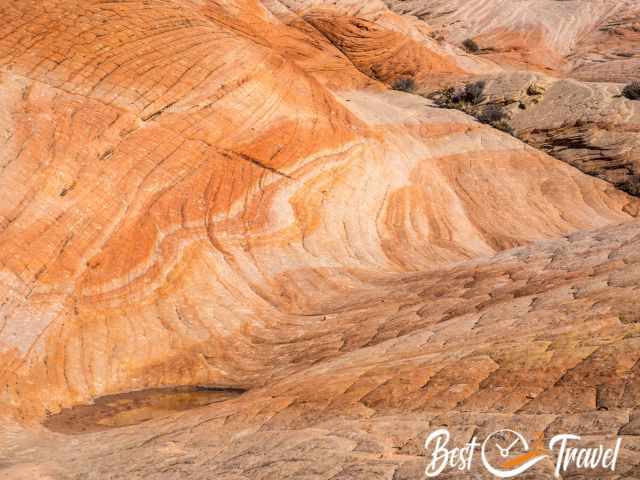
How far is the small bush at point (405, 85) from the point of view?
95.8 feet

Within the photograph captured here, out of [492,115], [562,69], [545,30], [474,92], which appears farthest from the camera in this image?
[545,30]

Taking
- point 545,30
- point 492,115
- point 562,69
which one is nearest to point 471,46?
point 562,69

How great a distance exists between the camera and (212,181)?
1538 cm

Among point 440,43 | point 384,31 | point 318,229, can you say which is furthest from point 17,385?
point 440,43

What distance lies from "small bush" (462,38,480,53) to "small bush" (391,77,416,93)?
1357 centimetres

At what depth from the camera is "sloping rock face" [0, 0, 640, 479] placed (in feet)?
23.5

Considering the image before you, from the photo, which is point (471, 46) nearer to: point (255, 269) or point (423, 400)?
point (255, 269)

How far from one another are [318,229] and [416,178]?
4.81 m

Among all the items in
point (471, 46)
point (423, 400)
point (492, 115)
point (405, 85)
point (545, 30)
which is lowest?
point (471, 46)

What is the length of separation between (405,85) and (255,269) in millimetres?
16782

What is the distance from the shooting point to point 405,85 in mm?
29453

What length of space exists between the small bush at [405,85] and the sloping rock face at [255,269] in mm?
6856

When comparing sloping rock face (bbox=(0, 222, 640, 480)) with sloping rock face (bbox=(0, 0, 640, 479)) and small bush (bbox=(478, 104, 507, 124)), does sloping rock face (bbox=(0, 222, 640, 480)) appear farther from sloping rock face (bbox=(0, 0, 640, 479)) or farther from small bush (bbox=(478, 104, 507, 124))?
small bush (bbox=(478, 104, 507, 124))

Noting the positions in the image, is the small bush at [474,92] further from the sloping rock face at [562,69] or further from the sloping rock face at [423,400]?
the sloping rock face at [423,400]
